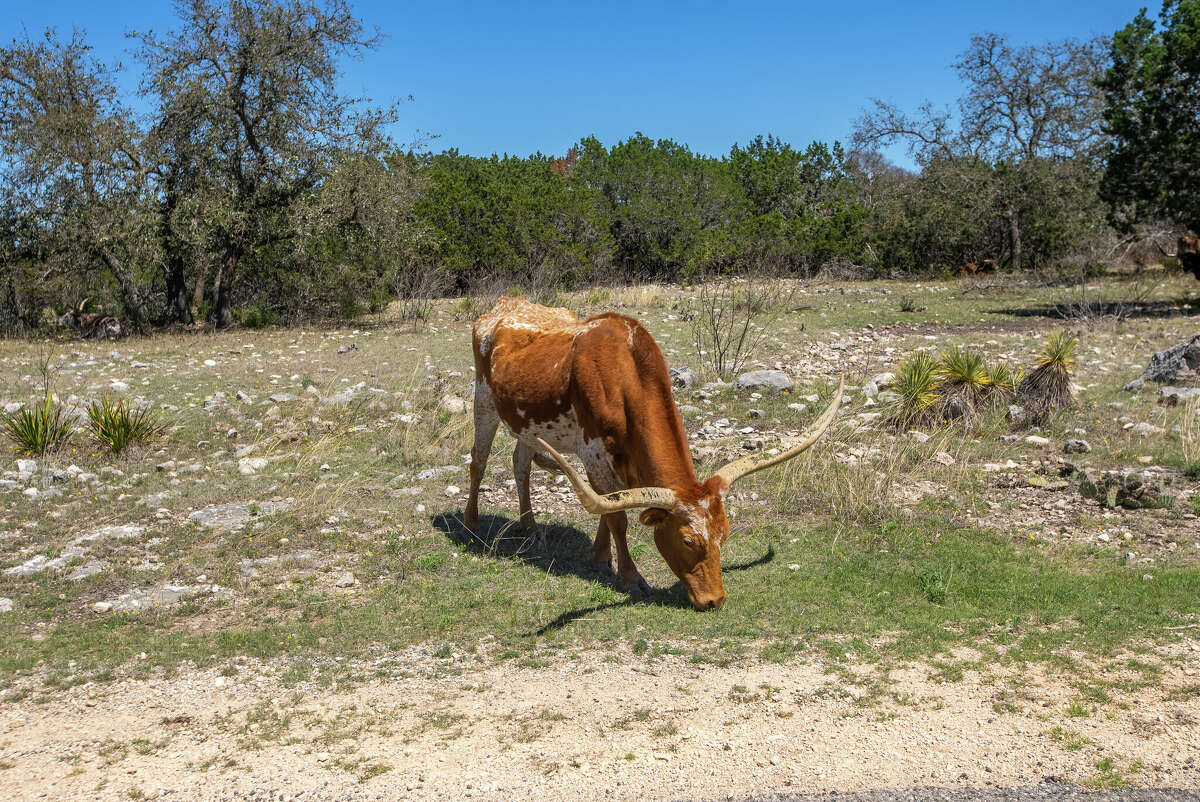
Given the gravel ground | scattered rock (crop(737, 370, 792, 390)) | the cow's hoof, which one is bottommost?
the gravel ground

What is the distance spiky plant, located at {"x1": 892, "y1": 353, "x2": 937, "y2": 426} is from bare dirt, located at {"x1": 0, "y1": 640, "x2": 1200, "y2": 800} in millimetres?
6018

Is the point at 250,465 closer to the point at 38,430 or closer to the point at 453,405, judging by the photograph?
the point at 38,430

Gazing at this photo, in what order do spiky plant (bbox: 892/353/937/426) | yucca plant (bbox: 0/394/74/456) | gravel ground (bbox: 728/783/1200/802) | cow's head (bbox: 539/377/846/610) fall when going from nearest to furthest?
gravel ground (bbox: 728/783/1200/802)
cow's head (bbox: 539/377/846/610)
yucca plant (bbox: 0/394/74/456)
spiky plant (bbox: 892/353/937/426)

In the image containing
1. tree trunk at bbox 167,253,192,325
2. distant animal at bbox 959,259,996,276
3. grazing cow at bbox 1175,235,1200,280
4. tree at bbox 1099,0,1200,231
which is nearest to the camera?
tree at bbox 1099,0,1200,231

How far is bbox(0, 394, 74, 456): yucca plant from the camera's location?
36.5 ft

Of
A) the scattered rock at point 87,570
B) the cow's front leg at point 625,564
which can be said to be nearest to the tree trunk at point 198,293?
the scattered rock at point 87,570

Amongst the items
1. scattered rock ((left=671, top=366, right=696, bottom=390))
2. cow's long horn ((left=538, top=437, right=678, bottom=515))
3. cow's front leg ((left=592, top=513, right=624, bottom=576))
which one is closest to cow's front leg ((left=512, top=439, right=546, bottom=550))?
cow's front leg ((left=592, top=513, right=624, bottom=576))

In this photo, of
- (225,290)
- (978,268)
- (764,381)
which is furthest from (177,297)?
(978,268)

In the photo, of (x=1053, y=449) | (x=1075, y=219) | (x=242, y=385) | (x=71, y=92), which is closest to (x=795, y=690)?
(x=1053, y=449)

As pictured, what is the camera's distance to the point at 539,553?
866cm

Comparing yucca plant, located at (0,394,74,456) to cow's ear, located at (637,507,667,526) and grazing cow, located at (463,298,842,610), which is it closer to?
grazing cow, located at (463,298,842,610)

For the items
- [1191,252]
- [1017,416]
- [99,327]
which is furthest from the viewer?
[1191,252]

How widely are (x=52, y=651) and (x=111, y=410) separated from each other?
5563mm

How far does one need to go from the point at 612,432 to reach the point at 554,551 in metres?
1.79
